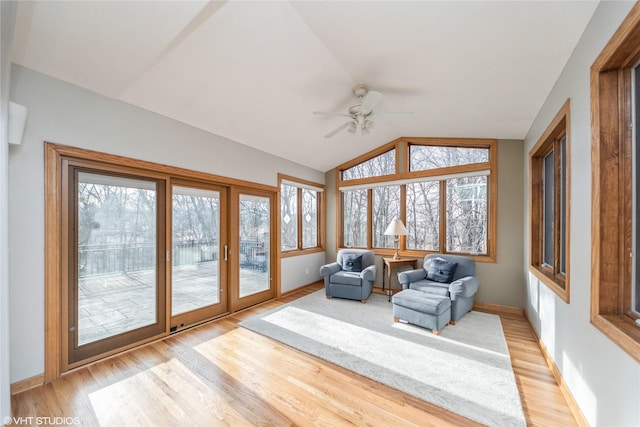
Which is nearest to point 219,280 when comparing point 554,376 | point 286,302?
→ point 286,302

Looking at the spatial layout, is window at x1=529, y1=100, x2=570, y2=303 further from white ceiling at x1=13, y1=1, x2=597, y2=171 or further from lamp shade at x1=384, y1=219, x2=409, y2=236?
lamp shade at x1=384, y1=219, x2=409, y2=236

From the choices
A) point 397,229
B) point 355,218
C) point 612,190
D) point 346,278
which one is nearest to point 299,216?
point 355,218

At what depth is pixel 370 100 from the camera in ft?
8.74

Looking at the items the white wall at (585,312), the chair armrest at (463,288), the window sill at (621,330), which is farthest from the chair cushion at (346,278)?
the window sill at (621,330)

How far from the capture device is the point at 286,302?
4379mm

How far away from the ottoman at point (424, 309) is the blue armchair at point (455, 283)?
16cm

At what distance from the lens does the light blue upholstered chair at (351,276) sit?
431 centimetres

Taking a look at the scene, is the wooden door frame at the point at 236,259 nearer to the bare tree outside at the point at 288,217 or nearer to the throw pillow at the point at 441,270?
the bare tree outside at the point at 288,217

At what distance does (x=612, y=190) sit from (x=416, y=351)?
6.86 feet

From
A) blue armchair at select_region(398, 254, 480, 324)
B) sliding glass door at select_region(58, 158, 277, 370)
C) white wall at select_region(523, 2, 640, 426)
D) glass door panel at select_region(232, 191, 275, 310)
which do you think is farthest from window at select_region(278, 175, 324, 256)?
white wall at select_region(523, 2, 640, 426)

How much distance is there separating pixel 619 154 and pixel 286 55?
251 cm

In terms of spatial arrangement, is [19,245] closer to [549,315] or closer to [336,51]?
[336,51]

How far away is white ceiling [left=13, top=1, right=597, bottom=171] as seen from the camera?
5.75 feet

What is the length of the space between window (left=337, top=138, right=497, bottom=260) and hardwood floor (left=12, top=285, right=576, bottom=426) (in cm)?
202
